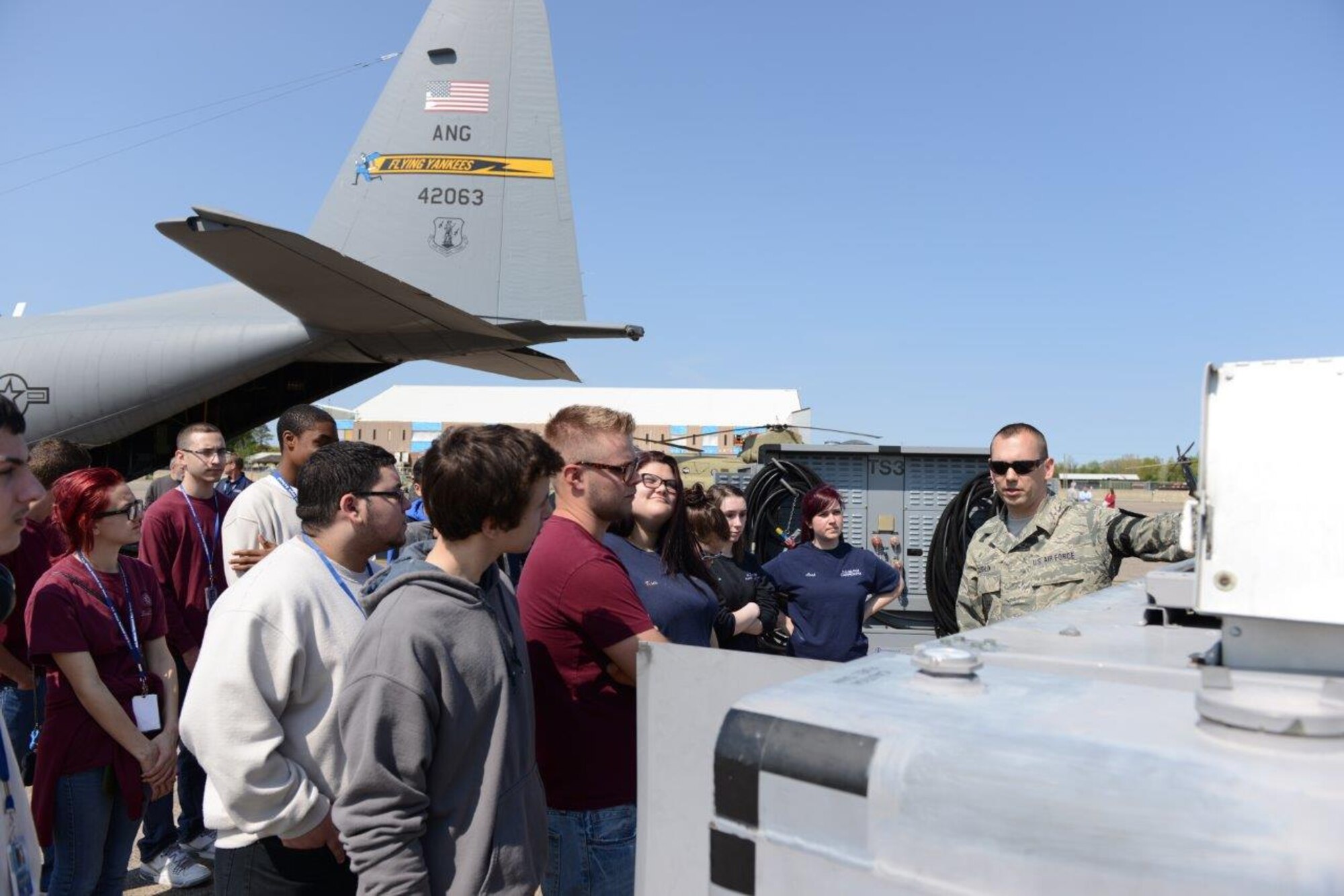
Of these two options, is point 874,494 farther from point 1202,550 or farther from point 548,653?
point 1202,550

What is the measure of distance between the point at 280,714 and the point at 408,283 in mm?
7036

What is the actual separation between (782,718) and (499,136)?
951cm

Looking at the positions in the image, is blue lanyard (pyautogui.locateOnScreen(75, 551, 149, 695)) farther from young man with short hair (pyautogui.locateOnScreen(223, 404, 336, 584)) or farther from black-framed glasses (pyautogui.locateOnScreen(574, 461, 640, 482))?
black-framed glasses (pyautogui.locateOnScreen(574, 461, 640, 482))

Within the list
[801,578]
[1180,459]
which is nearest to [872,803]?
[1180,459]

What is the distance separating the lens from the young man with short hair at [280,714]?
1970mm

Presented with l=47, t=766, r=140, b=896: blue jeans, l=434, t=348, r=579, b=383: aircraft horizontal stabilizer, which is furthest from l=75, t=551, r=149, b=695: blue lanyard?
l=434, t=348, r=579, b=383: aircraft horizontal stabilizer

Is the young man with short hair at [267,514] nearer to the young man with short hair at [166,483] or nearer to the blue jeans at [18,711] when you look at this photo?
the blue jeans at [18,711]

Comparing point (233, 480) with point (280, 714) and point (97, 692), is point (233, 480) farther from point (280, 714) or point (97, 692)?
point (280, 714)

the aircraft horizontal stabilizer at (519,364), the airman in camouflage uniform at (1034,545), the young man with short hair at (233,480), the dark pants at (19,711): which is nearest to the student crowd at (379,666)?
the dark pants at (19,711)

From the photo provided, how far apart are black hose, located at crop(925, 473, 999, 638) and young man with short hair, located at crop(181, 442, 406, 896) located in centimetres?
399

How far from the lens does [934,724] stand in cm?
94

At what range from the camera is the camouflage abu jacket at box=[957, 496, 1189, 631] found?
339cm

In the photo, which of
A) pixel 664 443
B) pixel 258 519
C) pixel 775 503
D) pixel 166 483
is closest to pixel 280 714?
pixel 258 519

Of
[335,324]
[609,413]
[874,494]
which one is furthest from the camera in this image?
[335,324]
